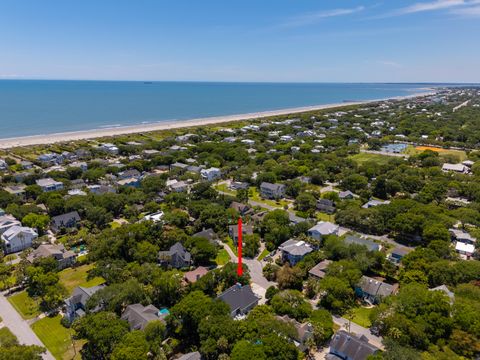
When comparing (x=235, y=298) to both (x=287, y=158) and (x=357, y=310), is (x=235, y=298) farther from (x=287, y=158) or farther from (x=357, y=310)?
(x=287, y=158)

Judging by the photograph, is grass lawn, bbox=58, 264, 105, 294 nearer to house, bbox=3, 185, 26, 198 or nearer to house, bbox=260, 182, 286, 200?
house, bbox=3, 185, 26, 198

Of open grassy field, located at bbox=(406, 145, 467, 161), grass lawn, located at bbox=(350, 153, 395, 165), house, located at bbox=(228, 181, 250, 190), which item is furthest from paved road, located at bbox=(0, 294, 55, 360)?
open grassy field, located at bbox=(406, 145, 467, 161)

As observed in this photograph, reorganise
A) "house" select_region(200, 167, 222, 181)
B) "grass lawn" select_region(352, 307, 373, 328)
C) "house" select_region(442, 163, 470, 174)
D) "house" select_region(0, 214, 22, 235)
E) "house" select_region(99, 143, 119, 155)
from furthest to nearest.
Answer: "house" select_region(99, 143, 119, 155), "house" select_region(442, 163, 470, 174), "house" select_region(200, 167, 222, 181), "house" select_region(0, 214, 22, 235), "grass lawn" select_region(352, 307, 373, 328)

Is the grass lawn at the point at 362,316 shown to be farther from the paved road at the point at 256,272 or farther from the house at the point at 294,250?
the paved road at the point at 256,272

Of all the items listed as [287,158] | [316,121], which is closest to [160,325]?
[287,158]

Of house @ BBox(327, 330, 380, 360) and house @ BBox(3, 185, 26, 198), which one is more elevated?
house @ BBox(3, 185, 26, 198)

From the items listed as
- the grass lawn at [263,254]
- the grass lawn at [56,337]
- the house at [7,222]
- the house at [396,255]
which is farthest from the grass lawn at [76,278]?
the house at [396,255]

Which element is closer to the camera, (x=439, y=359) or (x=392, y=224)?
(x=439, y=359)
